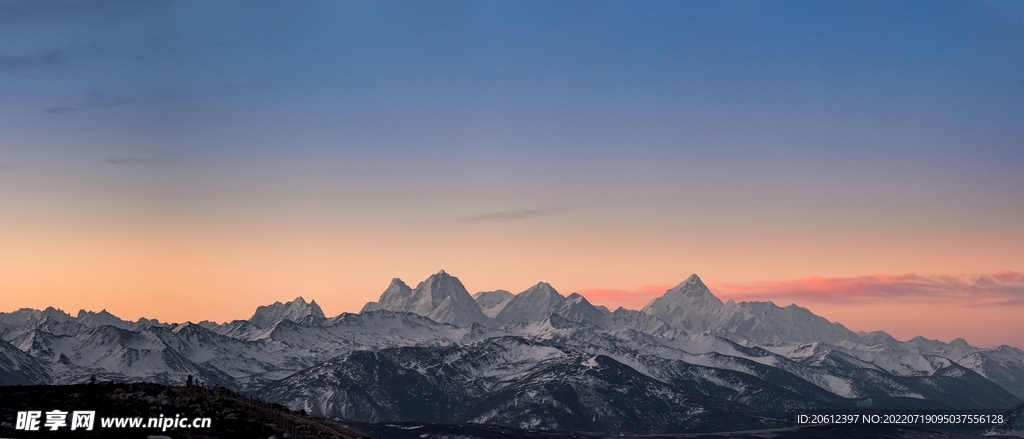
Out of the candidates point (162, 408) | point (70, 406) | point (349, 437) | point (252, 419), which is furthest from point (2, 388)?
point (349, 437)

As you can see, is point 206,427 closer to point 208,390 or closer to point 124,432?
point 124,432

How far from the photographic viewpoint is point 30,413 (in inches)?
4060

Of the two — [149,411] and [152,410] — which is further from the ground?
[152,410]

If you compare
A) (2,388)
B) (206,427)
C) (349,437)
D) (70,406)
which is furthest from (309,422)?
(2,388)

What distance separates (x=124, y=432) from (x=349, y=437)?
76.3ft

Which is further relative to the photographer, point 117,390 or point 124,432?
point 117,390

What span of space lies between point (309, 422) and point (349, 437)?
283 inches

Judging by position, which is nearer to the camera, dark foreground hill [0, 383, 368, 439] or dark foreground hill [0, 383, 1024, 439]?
dark foreground hill [0, 383, 368, 439]

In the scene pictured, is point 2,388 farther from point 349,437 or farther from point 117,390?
point 349,437

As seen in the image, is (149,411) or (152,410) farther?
(152,410)

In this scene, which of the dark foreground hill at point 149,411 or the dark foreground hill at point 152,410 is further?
the dark foreground hill at point 152,410

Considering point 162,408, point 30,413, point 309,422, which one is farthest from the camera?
point 309,422

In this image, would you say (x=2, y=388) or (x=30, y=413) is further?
(x=2, y=388)

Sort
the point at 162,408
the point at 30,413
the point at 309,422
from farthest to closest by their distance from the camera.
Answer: the point at 309,422
the point at 162,408
the point at 30,413
